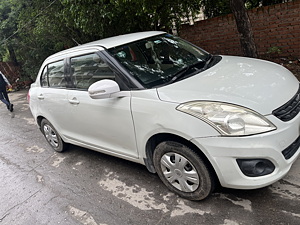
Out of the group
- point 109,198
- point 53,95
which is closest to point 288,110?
point 109,198

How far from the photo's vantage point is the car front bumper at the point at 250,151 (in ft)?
7.00

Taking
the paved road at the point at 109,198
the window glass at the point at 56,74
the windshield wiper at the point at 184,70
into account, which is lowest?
the paved road at the point at 109,198

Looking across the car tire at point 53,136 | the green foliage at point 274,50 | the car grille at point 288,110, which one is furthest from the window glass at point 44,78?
the green foliage at point 274,50

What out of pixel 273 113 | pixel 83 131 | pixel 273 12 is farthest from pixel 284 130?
pixel 273 12

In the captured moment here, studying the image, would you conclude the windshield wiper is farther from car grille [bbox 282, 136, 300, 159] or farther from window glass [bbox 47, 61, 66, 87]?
window glass [bbox 47, 61, 66, 87]

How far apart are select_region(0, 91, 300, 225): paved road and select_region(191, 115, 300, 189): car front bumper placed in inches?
15.0

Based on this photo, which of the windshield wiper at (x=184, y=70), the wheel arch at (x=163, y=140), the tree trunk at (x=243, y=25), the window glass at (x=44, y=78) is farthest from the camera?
the tree trunk at (x=243, y=25)

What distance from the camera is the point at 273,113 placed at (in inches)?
86.8

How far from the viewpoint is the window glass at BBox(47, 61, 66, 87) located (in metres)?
3.76

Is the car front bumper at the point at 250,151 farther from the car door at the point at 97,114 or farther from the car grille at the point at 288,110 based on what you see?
the car door at the point at 97,114

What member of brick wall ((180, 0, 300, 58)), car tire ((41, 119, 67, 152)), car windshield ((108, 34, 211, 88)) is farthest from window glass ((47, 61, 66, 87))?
brick wall ((180, 0, 300, 58))

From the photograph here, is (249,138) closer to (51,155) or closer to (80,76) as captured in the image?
(80,76)

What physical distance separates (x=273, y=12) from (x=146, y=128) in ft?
16.8

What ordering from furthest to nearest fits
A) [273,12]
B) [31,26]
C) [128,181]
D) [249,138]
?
[31,26], [273,12], [128,181], [249,138]
